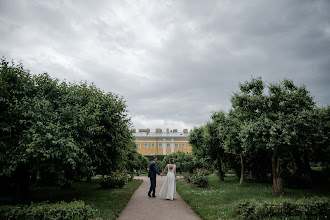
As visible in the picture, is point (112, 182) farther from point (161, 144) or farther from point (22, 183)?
point (161, 144)

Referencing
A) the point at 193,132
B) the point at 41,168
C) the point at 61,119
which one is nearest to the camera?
the point at 41,168

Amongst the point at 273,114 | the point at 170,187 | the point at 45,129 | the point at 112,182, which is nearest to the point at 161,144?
the point at 112,182

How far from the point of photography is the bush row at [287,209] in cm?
759

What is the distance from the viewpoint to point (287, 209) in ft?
25.5

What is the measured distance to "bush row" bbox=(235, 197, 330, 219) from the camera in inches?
299

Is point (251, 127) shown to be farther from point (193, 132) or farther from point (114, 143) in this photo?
point (193, 132)

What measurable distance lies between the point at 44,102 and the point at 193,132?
19.8m

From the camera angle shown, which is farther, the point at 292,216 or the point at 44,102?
the point at 44,102

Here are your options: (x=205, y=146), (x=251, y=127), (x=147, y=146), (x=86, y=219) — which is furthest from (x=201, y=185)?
(x=147, y=146)

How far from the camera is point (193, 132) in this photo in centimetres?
2714

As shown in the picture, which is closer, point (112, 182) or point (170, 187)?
point (170, 187)

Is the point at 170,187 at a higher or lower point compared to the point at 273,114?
lower

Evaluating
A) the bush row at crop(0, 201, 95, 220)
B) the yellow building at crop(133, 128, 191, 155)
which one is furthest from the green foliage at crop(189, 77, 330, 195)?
the yellow building at crop(133, 128, 191, 155)

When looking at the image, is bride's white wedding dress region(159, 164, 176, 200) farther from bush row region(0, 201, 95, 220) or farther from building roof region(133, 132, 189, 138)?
building roof region(133, 132, 189, 138)
